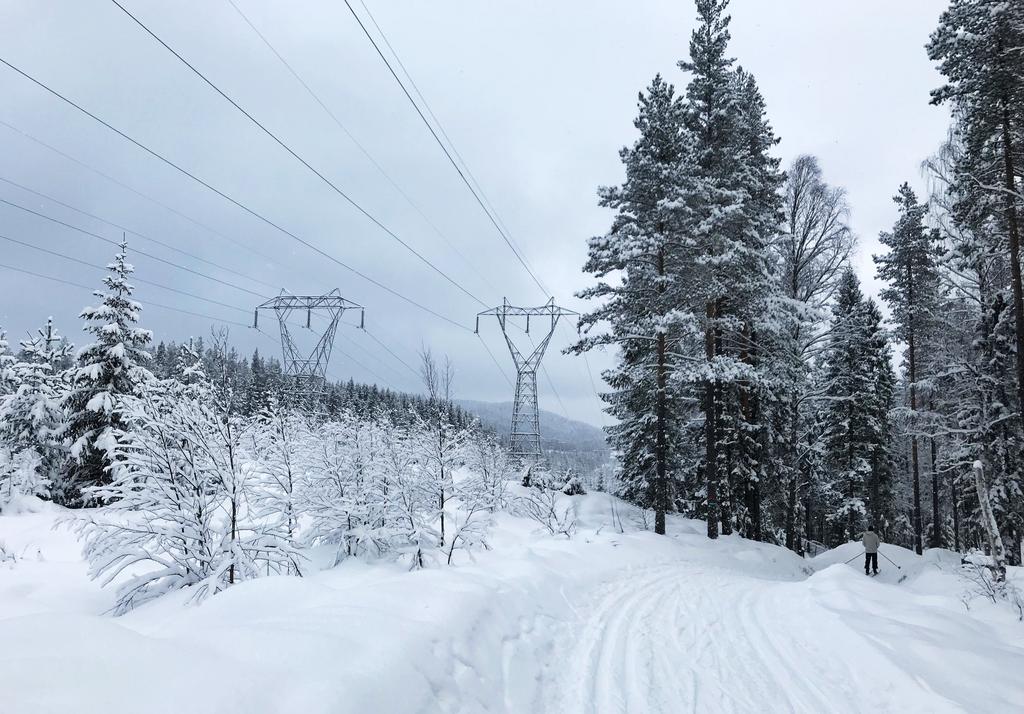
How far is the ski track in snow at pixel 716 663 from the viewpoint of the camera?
447cm

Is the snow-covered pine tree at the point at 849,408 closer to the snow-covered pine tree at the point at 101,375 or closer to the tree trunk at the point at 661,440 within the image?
the tree trunk at the point at 661,440

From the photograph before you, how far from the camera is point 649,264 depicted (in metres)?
16.1

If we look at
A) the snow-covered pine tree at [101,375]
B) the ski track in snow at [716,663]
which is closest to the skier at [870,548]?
the ski track in snow at [716,663]

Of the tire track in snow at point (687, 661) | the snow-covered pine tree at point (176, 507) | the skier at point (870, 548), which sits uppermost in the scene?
the snow-covered pine tree at point (176, 507)

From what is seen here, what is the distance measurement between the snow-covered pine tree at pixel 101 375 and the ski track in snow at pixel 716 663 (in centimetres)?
2013

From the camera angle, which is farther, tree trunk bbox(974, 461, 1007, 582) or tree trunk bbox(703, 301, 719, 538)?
tree trunk bbox(703, 301, 719, 538)

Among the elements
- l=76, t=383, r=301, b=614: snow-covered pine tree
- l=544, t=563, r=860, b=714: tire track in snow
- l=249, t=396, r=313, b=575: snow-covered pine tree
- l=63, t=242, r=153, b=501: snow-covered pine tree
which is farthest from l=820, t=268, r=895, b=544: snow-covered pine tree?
l=63, t=242, r=153, b=501: snow-covered pine tree

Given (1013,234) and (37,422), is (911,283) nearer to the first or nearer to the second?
(1013,234)

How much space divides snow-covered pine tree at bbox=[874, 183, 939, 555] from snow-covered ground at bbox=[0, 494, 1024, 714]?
55.2ft

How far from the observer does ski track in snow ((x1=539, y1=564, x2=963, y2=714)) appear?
176 inches

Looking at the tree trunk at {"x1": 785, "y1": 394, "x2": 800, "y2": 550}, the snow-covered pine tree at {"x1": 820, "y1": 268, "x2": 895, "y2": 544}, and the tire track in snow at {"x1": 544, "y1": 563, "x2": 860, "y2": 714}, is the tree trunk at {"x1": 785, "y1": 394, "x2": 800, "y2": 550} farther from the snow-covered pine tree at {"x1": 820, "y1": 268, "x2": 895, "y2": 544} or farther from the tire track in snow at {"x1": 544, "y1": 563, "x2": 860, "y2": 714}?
the tire track in snow at {"x1": 544, "y1": 563, "x2": 860, "y2": 714}

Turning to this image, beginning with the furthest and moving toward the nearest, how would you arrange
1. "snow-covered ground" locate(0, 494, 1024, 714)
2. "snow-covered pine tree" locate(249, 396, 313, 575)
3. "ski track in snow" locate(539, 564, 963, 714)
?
"snow-covered pine tree" locate(249, 396, 313, 575)
"ski track in snow" locate(539, 564, 963, 714)
"snow-covered ground" locate(0, 494, 1024, 714)

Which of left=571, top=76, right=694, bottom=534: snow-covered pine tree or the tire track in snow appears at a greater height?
left=571, top=76, right=694, bottom=534: snow-covered pine tree

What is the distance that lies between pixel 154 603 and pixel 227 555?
3.04 feet
